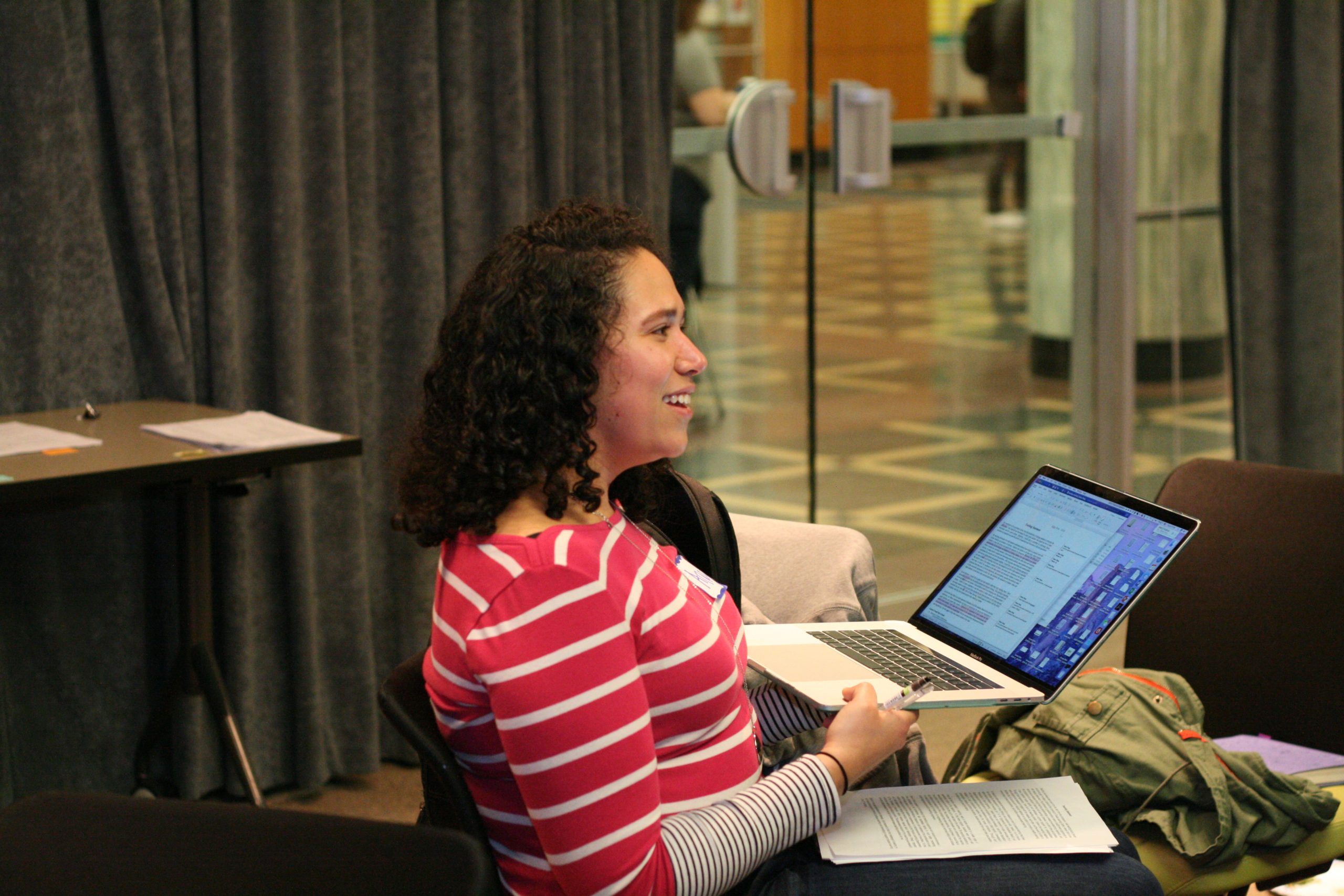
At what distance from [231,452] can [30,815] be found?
136 cm

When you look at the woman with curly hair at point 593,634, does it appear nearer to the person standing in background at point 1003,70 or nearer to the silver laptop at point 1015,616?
the silver laptop at point 1015,616

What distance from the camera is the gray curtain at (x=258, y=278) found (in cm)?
266

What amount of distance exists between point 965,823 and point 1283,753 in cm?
77

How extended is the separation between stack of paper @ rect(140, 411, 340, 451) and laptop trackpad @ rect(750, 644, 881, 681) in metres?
1.13

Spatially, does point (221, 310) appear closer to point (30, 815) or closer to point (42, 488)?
point (42, 488)

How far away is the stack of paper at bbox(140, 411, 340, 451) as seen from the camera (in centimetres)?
239

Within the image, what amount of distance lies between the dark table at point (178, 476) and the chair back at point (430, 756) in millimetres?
985

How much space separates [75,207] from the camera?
2639 millimetres

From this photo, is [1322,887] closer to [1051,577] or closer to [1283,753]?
[1283,753]

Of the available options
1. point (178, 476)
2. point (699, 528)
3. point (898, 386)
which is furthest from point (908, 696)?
point (898, 386)

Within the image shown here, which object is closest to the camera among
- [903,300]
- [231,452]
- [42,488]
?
[42,488]

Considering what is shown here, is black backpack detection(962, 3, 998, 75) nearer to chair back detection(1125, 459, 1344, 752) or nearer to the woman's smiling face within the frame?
chair back detection(1125, 459, 1344, 752)

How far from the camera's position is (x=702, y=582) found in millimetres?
1506

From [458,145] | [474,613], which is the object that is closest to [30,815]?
[474,613]
